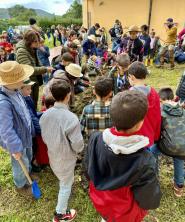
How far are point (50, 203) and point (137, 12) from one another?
14.7 m

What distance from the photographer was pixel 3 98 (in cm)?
229

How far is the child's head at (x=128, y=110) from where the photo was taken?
4.87ft

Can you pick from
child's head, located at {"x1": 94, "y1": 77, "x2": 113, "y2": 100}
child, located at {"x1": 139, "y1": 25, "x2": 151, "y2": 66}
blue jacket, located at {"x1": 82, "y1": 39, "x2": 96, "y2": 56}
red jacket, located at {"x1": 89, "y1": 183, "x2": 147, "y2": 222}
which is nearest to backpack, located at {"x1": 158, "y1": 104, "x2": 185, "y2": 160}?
child's head, located at {"x1": 94, "y1": 77, "x2": 113, "y2": 100}

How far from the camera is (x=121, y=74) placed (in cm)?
388

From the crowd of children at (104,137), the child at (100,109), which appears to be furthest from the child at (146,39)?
the child at (100,109)

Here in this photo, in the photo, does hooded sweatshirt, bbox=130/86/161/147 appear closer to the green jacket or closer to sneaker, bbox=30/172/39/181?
sneaker, bbox=30/172/39/181

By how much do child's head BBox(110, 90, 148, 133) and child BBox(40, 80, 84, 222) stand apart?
803mm

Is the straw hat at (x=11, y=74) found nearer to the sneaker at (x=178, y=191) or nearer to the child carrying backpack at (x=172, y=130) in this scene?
the child carrying backpack at (x=172, y=130)

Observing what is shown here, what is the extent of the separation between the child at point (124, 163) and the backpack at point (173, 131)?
34.6 inches

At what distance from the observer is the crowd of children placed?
5.02ft

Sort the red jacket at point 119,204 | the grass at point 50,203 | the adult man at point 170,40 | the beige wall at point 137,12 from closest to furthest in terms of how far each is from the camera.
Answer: the red jacket at point 119,204 → the grass at point 50,203 → the adult man at point 170,40 → the beige wall at point 137,12

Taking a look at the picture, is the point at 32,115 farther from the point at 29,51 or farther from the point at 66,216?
the point at 29,51

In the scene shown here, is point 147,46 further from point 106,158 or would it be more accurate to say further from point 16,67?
point 106,158

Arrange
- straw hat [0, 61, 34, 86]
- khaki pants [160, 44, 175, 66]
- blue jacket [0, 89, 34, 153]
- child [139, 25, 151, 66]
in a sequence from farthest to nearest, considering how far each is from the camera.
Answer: child [139, 25, 151, 66] < khaki pants [160, 44, 175, 66] < straw hat [0, 61, 34, 86] < blue jacket [0, 89, 34, 153]
